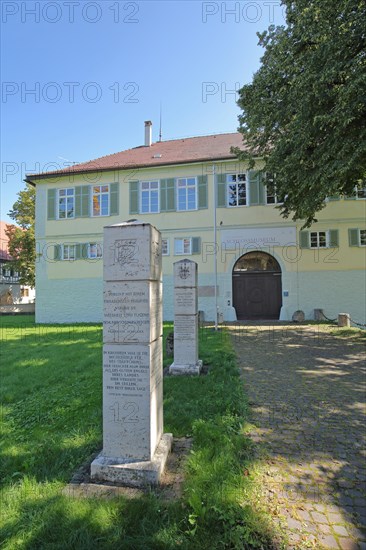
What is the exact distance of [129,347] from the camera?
124 inches

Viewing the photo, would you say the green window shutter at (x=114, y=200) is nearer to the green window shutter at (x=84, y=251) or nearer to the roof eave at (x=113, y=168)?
the roof eave at (x=113, y=168)

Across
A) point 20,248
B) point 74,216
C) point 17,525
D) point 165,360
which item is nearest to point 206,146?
point 74,216

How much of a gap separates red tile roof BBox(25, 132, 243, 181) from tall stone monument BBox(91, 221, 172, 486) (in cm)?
1678

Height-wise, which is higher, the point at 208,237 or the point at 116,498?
the point at 208,237

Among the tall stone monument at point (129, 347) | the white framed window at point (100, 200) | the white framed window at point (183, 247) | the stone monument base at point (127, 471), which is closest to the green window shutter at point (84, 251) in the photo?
the white framed window at point (100, 200)

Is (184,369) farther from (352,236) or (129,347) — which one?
(352,236)

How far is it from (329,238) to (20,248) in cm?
2659

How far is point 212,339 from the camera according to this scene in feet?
38.5

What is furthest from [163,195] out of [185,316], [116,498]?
[116,498]

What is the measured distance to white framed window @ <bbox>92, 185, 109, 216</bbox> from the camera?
20500 millimetres

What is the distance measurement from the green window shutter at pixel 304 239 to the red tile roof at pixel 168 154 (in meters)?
5.84

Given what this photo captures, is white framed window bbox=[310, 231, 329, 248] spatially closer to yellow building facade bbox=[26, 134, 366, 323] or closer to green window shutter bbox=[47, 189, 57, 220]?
yellow building facade bbox=[26, 134, 366, 323]

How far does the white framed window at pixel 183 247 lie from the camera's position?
19141 mm

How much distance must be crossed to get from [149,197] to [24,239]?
53.2ft
